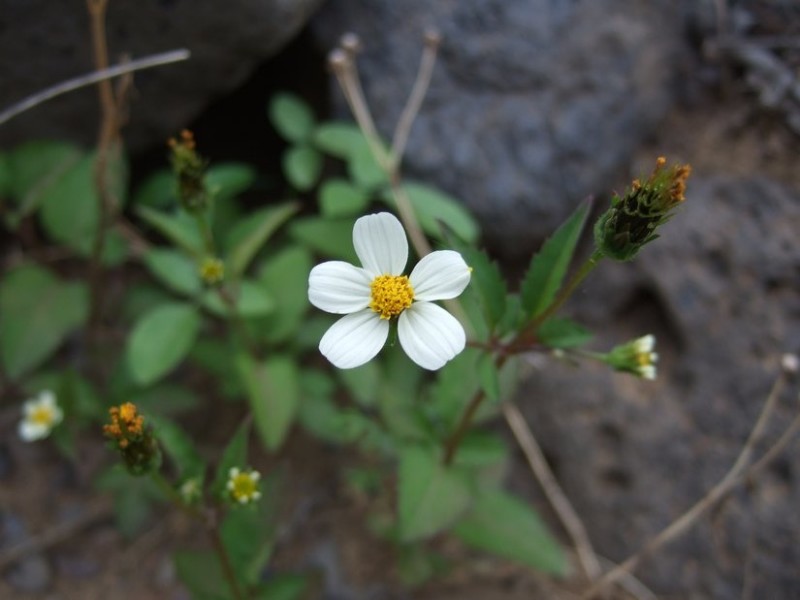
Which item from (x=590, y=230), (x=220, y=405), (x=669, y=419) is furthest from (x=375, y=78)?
(x=669, y=419)

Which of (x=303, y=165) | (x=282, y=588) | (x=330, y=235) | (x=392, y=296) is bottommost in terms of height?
(x=282, y=588)

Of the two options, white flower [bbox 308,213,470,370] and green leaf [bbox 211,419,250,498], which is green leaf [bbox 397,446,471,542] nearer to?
green leaf [bbox 211,419,250,498]

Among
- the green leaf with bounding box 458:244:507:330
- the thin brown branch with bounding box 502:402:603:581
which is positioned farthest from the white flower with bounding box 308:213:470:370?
the thin brown branch with bounding box 502:402:603:581

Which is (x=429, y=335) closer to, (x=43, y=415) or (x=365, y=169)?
(x=365, y=169)

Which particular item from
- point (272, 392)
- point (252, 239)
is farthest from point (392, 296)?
point (272, 392)

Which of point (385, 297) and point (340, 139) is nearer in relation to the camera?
point (385, 297)

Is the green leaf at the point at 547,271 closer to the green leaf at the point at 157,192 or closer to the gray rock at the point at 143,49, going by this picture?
the gray rock at the point at 143,49

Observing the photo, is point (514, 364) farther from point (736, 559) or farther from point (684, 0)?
point (684, 0)
